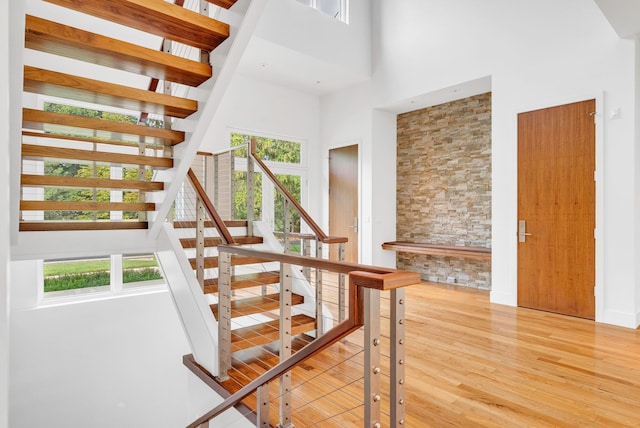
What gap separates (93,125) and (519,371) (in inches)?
135

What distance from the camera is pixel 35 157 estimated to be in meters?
2.61

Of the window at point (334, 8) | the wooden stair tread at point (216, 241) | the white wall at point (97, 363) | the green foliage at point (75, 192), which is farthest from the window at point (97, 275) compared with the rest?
the window at point (334, 8)

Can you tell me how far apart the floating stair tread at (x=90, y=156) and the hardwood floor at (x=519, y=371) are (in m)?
2.44

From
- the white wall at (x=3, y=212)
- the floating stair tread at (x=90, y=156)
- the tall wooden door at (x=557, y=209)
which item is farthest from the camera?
the tall wooden door at (x=557, y=209)

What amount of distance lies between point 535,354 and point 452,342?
66 centimetres

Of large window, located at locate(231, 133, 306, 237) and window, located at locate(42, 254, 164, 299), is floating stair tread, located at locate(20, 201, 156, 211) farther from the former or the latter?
large window, located at locate(231, 133, 306, 237)

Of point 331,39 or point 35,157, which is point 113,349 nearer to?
point 35,157

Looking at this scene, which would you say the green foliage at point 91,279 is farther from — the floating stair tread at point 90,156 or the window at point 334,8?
the window at point 334,8

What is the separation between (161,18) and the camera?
1868 mm

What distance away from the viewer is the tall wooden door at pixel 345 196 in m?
6.89

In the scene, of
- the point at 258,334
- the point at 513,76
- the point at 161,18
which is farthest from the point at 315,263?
the point at 513,76

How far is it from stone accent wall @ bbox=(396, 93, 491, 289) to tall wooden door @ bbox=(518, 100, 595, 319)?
1188mm

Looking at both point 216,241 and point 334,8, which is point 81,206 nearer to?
point 216,241

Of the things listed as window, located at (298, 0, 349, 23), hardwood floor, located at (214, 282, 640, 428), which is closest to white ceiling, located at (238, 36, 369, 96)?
window, located at (298, 0, 349, 23)
